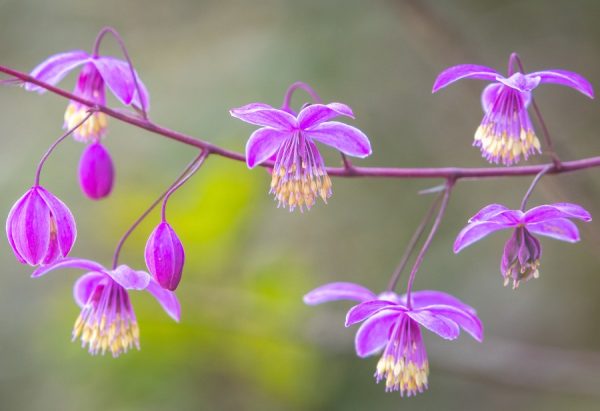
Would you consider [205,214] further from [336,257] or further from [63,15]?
[63,15]

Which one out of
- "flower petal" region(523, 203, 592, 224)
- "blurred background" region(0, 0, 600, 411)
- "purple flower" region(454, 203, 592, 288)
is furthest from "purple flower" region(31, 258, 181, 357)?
"blurred background" region(0, 0, 600, 411)

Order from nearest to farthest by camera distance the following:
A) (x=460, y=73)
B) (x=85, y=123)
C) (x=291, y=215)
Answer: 1. (x=460, y=73)
2. (x=85, y=123)
3. (x=291, y=215)

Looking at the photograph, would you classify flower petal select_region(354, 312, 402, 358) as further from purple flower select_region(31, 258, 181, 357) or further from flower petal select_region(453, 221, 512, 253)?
purple flower select_region(31, 258, 181, 357)

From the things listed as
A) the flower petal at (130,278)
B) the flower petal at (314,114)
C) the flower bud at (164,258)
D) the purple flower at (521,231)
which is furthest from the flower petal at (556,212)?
the flower petal at (130,278)

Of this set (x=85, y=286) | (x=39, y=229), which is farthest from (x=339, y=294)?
(x=39, y=229)

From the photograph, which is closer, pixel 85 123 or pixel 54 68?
pixel 54 68

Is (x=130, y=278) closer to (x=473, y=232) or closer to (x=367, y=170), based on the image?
(x=367, y=170)

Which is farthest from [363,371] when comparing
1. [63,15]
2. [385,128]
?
[63,15]

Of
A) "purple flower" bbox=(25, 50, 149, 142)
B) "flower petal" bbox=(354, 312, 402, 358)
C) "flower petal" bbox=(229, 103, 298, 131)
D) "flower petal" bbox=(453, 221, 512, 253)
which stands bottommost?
"flower petal" bbox=(354, 312, 402, 358)
